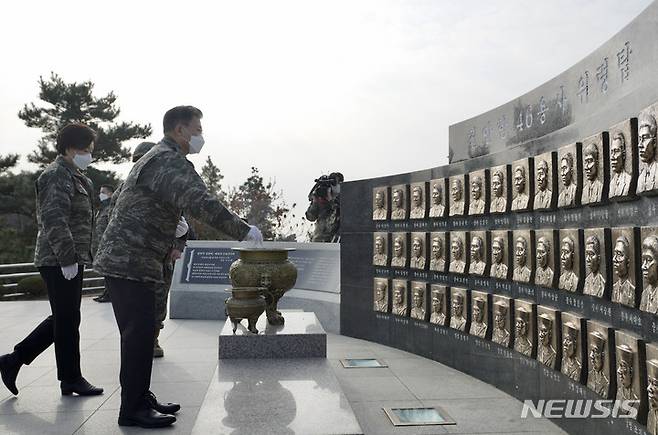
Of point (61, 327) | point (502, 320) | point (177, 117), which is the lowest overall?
point (61, 327)

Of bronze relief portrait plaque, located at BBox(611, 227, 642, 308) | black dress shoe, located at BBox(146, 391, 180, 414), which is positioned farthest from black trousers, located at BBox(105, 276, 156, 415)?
bronze relief portrait plaque, located at BBox(611, 227, 642, 308)

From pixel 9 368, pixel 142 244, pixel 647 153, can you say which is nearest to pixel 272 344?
pixel 142 244

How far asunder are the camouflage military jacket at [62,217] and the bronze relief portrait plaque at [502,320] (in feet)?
11.4

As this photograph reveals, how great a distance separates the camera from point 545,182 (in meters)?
3.94

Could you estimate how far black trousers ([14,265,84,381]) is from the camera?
4293 millimetres

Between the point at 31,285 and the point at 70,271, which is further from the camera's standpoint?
the point at 31,285

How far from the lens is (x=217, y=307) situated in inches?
362

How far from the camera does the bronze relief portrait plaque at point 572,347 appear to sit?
3.44m

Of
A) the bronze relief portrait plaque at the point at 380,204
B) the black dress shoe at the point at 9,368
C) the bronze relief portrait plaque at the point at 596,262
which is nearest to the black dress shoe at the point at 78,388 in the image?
the black dress shoe at the point at 9,368

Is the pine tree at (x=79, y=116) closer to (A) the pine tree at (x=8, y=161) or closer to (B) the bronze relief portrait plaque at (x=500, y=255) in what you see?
(A) the pine tree at (x=8, y=161)

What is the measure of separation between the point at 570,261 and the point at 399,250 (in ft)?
9.52

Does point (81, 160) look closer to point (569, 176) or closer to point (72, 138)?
point (72, 138)

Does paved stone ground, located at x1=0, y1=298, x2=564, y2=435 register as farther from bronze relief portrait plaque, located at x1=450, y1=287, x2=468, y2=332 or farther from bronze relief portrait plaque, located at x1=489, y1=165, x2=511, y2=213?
bronze relief portrait plaque, located at x1=489, y1=165, x2=511, y2=213

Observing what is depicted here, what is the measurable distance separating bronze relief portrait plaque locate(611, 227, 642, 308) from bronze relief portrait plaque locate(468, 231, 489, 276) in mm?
1769
